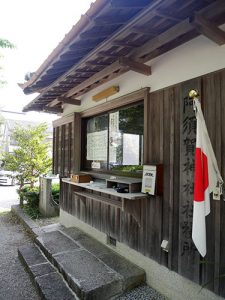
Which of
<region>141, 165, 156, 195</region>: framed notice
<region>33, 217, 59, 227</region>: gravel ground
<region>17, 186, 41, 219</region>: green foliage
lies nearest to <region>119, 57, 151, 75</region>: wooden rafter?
<region>141, 165, 156, 195</region>: framed notice

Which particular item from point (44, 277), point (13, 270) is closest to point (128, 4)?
point (44, 277)

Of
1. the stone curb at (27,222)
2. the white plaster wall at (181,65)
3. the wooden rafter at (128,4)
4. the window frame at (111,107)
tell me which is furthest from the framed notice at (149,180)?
the stone curb at (27,222)

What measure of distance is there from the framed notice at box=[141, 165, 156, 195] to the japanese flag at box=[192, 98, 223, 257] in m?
0.87

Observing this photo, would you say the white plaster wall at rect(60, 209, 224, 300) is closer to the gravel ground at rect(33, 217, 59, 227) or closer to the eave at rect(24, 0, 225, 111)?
the eave at rect(24, 0, 225, 111)

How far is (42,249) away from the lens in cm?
464

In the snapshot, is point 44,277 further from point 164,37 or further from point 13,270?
point 164,37

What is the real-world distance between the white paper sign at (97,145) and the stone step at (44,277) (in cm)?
223

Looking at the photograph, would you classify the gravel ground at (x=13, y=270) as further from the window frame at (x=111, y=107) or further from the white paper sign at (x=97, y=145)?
the white paper sign at (x=97, y=145)

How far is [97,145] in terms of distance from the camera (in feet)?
16.7

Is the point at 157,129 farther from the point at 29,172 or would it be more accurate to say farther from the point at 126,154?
the point at 29,172

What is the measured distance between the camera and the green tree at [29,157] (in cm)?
968

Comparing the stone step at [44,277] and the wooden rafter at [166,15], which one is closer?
the wooden rafter at [166,15]

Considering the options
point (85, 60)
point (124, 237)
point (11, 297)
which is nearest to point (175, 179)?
point (124, 237)

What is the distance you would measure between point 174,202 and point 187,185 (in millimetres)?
345
